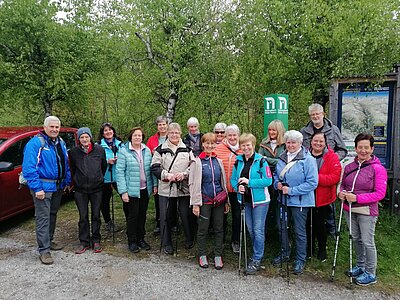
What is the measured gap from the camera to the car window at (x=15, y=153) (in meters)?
5.57

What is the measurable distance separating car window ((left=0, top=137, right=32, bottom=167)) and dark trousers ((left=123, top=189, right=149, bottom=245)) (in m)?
2.38

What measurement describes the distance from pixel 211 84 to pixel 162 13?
7.30ft

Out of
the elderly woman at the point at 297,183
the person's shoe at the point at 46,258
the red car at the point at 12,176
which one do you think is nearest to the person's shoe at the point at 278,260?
the elderly woman at the point at 297,183

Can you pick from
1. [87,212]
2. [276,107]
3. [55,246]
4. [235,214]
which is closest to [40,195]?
[87,212]

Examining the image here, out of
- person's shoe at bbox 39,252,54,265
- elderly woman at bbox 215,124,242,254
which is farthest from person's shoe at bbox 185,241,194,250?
person's shoe at bbox 39,252,54,265

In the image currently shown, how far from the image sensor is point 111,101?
11.1 metres

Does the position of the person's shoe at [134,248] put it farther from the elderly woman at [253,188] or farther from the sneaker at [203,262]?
the elderly woman at [253,188]

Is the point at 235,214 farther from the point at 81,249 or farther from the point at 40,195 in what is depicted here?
the point at 40,195

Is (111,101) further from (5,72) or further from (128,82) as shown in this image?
(5,72)

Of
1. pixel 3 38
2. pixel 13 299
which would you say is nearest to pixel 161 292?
pixel 13 299

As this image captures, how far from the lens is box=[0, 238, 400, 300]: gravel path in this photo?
365 centimetres

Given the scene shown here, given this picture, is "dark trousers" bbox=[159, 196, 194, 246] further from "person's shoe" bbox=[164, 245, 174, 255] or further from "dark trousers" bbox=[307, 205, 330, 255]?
"dark trousers" bbox=[307, 205, 330, 255]

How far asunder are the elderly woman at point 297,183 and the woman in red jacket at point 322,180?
10.0 inches

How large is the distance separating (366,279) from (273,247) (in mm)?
1379
